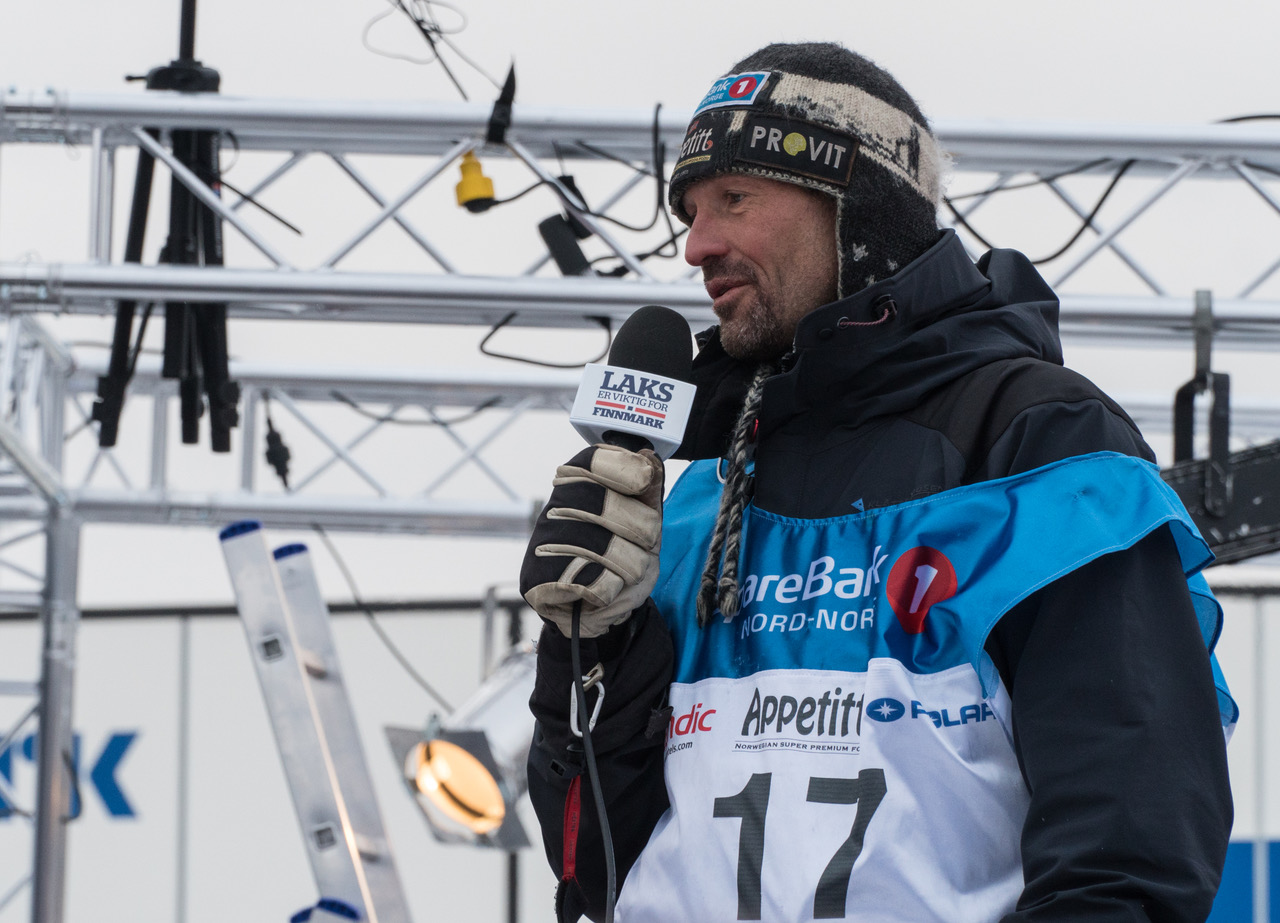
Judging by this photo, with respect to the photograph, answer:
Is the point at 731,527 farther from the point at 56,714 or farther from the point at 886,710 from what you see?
the point at 56,714

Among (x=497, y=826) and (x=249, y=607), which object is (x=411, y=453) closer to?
(x=497, y=826)

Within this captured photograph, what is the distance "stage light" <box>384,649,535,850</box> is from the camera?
4078mm

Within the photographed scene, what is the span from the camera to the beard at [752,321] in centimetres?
129

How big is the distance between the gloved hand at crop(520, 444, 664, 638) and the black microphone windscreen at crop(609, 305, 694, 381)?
0.14 m

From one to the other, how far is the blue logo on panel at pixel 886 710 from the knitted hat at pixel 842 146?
40cm

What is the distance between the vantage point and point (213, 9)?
18.4ft

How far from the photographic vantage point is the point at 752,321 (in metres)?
1.29

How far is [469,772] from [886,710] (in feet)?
10.6

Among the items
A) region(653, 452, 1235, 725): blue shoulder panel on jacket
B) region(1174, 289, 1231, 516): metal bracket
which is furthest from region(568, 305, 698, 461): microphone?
region(1174, 289, 1231, 516): metal bracket

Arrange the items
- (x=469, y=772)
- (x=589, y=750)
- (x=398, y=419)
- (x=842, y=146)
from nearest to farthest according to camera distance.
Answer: (x=589, y=750) → (x=842, y=146) → (x=469, y=772) → (x=398, y=419)

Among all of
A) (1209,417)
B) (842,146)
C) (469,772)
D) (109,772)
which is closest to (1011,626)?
(842,146)

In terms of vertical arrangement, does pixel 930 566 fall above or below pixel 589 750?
above

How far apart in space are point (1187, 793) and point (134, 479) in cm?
675

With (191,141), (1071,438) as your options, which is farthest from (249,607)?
(1071,438)
